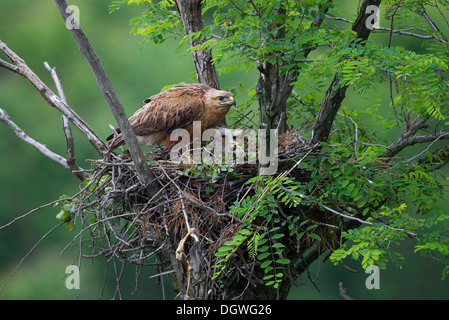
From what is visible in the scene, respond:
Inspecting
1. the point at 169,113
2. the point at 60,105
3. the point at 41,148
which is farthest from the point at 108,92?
the point at 41,148

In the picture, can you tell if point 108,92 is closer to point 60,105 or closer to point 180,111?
point 60,105

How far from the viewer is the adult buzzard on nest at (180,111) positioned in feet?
15.5

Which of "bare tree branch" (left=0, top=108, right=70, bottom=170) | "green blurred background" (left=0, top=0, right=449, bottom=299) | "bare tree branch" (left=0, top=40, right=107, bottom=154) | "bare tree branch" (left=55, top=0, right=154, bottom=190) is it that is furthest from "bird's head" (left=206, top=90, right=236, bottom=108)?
"green blurred background" (left=0, top=0, right=449, bottom=299)

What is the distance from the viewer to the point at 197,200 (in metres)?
3.91

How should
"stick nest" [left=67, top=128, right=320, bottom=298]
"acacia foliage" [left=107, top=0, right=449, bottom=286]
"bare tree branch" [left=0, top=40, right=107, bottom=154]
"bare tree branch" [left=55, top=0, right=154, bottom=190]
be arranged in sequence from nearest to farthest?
"bare tree branch" [left=55, top=0, right=154, bottom=190] → "acacia foliage" [left=107, top=0, right=449, bottom=286] → "stick nest" [left=67, top=128, right=320, bottom=298] → "bare tree branch" [left=0, top=40, right=107, bottom=154]

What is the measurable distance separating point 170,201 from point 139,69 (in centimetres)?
717

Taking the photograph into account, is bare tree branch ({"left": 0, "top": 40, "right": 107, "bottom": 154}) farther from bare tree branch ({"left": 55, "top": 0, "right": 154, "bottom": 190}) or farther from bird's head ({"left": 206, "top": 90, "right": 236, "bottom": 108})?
bird's head ({"left": 206, "top": 90, "right": 236, "bottom": 108})

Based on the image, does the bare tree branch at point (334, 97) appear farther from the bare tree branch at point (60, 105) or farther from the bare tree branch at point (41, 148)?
the bare tree branch at point (41, 148)

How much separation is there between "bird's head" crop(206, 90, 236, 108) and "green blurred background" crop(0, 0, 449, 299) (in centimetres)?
507

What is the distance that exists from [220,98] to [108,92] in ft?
5.03

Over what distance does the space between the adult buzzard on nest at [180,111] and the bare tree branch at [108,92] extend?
3.19 ft

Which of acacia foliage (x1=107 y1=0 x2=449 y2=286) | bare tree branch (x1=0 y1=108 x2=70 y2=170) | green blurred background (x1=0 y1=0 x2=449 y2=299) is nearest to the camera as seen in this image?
acacia foliage (x1=107 y1=0 x2=449 y2=286)

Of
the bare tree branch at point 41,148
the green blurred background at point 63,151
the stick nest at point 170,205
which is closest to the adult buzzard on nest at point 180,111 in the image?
the bare tree branch at point 41,148

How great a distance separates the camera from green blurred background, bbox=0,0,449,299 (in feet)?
34.0
